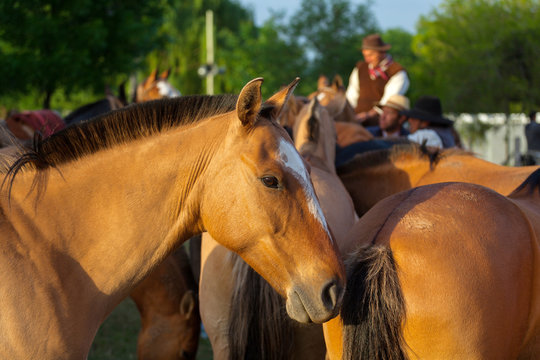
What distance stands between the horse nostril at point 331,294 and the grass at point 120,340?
3.73 metres

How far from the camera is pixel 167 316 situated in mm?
4203

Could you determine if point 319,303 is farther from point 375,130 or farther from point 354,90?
point 354,90

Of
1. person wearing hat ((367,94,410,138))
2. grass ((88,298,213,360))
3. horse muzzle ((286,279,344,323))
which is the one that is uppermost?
horse muzzle ((286,279,344,323))

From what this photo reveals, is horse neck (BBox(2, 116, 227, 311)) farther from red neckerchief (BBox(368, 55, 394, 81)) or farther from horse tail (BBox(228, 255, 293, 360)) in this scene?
red neckerchief (BBox(368, 55, 394, 81))

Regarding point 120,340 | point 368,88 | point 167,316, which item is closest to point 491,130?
point 368,88

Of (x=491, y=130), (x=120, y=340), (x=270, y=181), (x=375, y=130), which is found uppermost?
(x=270, y=181)

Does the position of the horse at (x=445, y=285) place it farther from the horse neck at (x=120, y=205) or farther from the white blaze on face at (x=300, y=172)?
the horse neck at (x=120, y=205)

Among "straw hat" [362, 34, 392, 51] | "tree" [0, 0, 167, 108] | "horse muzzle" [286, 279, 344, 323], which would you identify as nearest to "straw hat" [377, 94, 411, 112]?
"straw hat" [362, 34, 392, 51]

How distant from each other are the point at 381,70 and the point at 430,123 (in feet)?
5.02

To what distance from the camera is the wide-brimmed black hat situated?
232 inches

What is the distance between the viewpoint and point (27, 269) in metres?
2.20

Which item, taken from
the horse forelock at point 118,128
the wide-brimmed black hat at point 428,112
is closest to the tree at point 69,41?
the wide-brimmed black hat at point 428,112

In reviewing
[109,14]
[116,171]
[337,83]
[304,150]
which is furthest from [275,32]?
[116,171]

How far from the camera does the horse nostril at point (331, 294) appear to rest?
2.14 m
